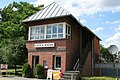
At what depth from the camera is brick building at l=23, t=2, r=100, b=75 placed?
84.6ft

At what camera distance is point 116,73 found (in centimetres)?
2903

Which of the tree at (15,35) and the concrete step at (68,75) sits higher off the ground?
the tree at (15,35)

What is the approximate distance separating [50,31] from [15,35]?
36.9 feet

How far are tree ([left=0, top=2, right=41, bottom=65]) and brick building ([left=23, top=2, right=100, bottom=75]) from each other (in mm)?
5061

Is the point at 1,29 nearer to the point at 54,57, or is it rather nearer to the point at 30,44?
the point at 30,44

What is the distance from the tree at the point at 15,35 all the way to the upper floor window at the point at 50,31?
18.2 feet

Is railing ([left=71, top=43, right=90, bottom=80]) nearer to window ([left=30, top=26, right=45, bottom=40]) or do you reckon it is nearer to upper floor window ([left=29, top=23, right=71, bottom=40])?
upper floor window ([left=29, top=23, right=71, bottom=40])

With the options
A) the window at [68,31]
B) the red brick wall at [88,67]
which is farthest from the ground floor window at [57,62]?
the red brick wall at [88,67]

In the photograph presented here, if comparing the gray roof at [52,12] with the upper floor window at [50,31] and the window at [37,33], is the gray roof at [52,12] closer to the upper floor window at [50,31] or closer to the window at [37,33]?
the upper floor window at [50,31]

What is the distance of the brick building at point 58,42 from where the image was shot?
25797 mm

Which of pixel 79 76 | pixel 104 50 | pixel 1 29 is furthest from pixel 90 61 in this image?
pixel 104 50

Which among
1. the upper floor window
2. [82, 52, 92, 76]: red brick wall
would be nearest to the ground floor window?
the upper floor window

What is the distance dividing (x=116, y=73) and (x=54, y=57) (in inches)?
324

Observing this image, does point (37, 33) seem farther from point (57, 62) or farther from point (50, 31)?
point (57, 62)
